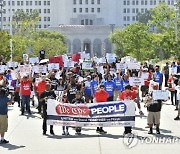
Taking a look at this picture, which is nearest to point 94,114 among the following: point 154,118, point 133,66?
point 154,118

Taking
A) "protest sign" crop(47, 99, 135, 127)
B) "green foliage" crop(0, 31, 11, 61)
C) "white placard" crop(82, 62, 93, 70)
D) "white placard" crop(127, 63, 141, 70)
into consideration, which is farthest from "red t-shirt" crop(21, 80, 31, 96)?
"green foliage" crop(0, 31, 11, 61)

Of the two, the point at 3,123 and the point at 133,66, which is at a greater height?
the point at 133,66

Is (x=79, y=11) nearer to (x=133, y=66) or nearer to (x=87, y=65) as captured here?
(x=87, y=65)

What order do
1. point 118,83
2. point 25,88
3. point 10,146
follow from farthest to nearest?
point 118,83 → point 25,88 → point 10,146

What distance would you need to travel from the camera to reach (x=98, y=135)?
611 inches

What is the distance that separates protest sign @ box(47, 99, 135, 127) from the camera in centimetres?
1551

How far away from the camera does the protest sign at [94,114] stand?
1551 cm

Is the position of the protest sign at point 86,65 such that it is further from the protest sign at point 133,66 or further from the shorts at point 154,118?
the shorts at point 154,118

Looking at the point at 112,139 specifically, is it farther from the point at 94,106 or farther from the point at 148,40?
the point at 148,40

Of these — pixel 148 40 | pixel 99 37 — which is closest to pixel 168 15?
Result: pixel 148 40

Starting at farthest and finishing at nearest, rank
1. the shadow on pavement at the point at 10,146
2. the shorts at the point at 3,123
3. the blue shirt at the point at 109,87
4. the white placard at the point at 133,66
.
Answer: the white placard at the point at 133,66
the blue shirt at the point at 109,87
the shorts at the point at 3,123
the shadow on pavement at the point at 10,146

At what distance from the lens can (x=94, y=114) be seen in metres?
15.6

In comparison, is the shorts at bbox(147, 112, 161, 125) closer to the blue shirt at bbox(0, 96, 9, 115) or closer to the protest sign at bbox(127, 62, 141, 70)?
the blue shirt at bbox(0, 96, 9, 115)

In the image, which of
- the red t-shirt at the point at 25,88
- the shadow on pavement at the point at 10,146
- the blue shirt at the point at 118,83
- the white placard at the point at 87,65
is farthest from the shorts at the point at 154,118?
the white placard at the point at 87,65
